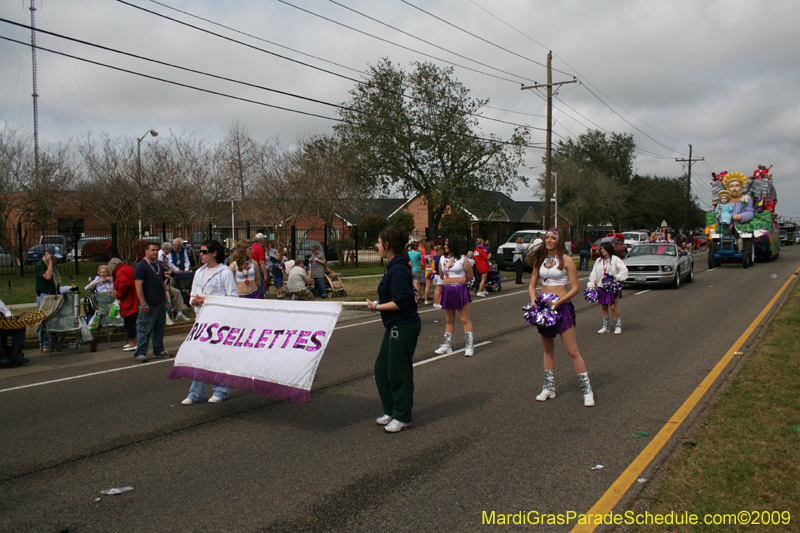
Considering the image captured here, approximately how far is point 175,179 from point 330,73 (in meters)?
13.5

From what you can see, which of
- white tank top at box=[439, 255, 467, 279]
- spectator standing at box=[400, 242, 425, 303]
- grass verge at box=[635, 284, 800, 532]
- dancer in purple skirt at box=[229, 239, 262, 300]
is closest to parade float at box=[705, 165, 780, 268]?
spectator standing at box=[400, 242, 425, 303]

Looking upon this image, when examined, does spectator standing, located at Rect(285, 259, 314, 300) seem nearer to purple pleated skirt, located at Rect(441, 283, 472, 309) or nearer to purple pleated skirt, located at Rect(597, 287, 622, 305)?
purple pleated skirt, located at Rect(441, 283, 472, 309)

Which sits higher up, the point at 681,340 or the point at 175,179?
the point at 175,179

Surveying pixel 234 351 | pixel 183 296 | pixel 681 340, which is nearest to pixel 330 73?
pixel 183 296

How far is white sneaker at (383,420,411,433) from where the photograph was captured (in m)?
5.33

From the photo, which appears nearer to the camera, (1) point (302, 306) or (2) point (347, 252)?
(1) point (302, 306)

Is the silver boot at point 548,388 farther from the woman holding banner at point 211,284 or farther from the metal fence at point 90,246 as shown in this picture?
the metal fence at point 90,246

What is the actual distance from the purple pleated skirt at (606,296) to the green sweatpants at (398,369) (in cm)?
630

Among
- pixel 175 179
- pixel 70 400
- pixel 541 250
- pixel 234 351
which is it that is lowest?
pixel 70 400

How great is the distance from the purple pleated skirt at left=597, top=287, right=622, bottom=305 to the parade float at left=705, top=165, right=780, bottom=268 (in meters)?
20.2

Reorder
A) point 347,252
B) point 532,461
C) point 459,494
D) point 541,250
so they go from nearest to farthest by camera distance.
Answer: point 459,494 → point 532,461 → point 541,250 → point 347,252

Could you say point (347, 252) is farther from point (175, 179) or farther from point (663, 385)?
point (663, 385)

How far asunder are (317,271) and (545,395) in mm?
11456

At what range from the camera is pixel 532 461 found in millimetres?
4621
